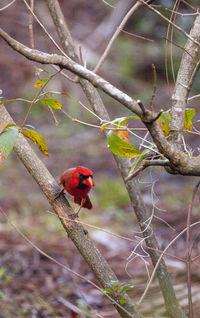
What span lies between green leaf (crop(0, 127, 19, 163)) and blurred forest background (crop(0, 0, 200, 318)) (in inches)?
24.1

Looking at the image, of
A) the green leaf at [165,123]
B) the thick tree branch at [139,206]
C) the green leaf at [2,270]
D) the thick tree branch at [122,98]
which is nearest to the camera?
the thick tree branch at [122,98]

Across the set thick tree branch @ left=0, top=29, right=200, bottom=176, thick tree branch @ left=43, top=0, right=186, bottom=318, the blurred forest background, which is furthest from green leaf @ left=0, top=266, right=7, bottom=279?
thick tree branch @ left=0, top=29, right=200, bottom=176

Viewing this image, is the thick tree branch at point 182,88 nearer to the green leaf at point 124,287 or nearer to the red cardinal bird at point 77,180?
the green leaf at point 124,287

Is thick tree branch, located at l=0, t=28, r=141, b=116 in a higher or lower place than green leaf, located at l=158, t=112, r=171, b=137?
higher

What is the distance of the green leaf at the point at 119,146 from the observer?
1692mm

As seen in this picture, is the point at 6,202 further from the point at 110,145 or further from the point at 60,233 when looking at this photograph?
the point at 110,145

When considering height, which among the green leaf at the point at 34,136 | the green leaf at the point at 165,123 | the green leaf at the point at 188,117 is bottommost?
the green leaf at the point at 188,117

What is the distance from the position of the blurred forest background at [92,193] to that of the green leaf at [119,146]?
0.25 m

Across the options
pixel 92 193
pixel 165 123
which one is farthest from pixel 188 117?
pixel 92 193

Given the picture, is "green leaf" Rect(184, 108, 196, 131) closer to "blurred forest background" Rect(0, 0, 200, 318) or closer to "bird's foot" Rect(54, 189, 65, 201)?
"blurred forest background" Rect(0, 0, 200, 318)

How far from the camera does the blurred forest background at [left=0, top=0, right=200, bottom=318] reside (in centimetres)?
320

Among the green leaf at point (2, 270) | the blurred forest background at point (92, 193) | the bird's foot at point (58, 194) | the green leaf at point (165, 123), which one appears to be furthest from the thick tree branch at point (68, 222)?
the green leaf at point (2, 270)

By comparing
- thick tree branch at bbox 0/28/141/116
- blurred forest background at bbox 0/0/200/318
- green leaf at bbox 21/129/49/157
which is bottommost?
blurred forest background at bbox 0/0/200/318

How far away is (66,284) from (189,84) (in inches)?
85.4
